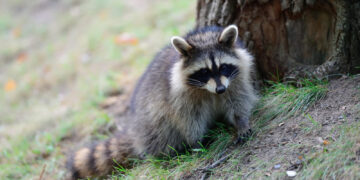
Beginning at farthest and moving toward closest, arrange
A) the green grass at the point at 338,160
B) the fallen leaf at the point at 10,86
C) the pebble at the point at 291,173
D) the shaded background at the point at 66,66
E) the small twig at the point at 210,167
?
the fallen leaf at the point at 10,86
the shaded background at the point at 66,66
the small twig at the point at 210,167
the pebble at the point at 291,173
the green grass at the point at 338,160

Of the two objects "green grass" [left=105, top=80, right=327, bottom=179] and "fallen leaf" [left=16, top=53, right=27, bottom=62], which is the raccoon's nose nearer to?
"green grass" [left=105, top=80, right=327, bottom=179]

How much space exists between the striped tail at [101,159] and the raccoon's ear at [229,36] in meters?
1.36

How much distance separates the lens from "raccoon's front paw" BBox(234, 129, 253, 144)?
269cm

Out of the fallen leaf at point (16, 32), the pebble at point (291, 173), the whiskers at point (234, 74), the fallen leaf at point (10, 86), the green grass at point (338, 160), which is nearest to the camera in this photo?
the green grass at point (338, 160)

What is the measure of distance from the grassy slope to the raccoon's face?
49 cm

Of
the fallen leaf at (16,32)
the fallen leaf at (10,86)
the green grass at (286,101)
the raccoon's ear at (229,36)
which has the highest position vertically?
the fallen leaf at (16,32)

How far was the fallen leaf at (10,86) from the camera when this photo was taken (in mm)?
6518

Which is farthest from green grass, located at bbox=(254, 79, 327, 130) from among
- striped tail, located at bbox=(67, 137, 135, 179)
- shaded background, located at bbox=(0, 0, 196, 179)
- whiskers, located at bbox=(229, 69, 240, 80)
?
shaded background, located at bbox=(0, 0, 196, 179)

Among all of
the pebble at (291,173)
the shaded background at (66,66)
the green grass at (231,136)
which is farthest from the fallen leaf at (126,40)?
the pebble at (291,173)

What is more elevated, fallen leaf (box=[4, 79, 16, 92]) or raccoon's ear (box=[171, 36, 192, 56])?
raccoon's ear (box=[171, 36, 192, 56])

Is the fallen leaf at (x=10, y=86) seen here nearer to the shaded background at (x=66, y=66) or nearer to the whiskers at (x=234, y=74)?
the shaded background at (x=66, y=66)

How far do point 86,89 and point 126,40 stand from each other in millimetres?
1335

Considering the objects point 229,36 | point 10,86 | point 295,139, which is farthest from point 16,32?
point 295,139

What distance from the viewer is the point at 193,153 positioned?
2916mm
